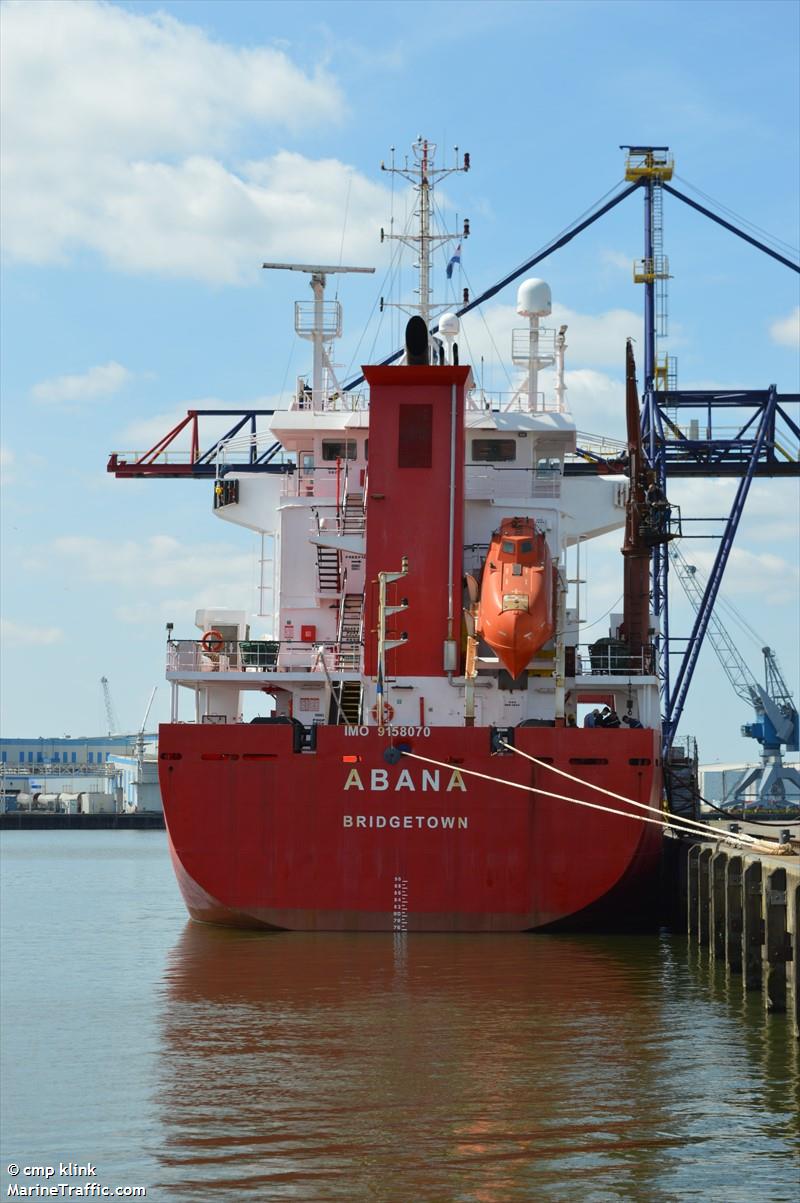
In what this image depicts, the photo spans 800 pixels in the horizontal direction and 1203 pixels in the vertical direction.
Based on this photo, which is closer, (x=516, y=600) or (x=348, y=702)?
(x=516, y=600)

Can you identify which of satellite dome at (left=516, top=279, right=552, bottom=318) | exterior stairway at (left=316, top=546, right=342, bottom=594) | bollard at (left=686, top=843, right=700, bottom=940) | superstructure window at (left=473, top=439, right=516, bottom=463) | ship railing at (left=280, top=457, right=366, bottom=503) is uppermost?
satellite dome at (left=516, top=279, right=552, bottom=318)

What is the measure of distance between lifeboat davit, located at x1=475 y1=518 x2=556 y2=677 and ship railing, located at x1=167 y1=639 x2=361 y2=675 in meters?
2.58

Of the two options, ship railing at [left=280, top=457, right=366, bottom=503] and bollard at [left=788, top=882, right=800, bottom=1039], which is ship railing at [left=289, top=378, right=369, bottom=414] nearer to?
ship railing at [left=280, top=457, right=366, bottom=503]

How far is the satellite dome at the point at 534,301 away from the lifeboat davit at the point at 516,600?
876cm

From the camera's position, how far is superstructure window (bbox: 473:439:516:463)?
1096 inches

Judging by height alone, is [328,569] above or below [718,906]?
above

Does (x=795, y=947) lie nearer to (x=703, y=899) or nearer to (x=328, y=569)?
(x=703, y=899)

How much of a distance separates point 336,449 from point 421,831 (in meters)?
8.70

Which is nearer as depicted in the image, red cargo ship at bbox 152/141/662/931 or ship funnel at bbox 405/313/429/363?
red cargo ship at bbox 152/141/662/931

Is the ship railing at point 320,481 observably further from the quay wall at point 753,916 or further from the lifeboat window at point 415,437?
the quay wall at point 753,916

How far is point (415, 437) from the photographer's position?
24.7m

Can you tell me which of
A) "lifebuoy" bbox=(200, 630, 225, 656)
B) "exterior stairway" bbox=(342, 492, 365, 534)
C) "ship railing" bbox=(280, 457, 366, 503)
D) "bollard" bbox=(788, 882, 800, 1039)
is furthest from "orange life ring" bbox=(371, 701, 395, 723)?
"bollard" bbox=(788, 882, 800, 1039)

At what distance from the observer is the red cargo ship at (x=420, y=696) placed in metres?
22.0

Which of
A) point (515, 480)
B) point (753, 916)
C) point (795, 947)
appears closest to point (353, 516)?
point (515, 480)
